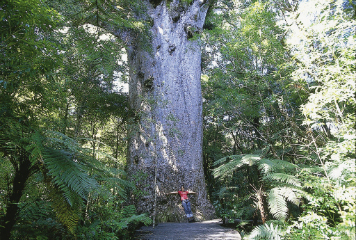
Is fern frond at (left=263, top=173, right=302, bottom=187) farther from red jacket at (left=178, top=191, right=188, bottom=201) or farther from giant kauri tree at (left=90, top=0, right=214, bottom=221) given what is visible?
red jacket at (left=178, top=191, right=188, bottom=201)

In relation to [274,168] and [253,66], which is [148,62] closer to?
[253,66]

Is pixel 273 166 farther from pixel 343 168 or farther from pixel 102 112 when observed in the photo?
pixel 102 112

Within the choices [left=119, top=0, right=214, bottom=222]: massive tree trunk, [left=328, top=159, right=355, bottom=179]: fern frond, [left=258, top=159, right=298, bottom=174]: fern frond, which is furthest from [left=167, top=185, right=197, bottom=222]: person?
[left=328, top=159, right=355, bottom=179]: fern frond

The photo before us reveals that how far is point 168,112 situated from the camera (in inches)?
230

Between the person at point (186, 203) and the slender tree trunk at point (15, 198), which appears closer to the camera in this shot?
the slender tree trunk at point (15, 198)

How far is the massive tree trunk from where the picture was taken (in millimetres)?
5062

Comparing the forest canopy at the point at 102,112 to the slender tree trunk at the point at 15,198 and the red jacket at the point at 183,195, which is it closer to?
the slender tree trunk at the point at 15,198

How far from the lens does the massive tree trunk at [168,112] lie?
506 cm

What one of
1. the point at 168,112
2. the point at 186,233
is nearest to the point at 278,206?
the point at 186,233

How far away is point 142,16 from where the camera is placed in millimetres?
6168

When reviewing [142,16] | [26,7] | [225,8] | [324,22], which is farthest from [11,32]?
[225,8]

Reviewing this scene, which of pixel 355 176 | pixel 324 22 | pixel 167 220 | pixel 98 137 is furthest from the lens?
pixel 98 137

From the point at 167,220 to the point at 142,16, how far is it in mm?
5324

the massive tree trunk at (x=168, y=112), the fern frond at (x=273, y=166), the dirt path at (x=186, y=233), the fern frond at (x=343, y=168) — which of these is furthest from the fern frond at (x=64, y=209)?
the fern frond at (x=273, y=166)
